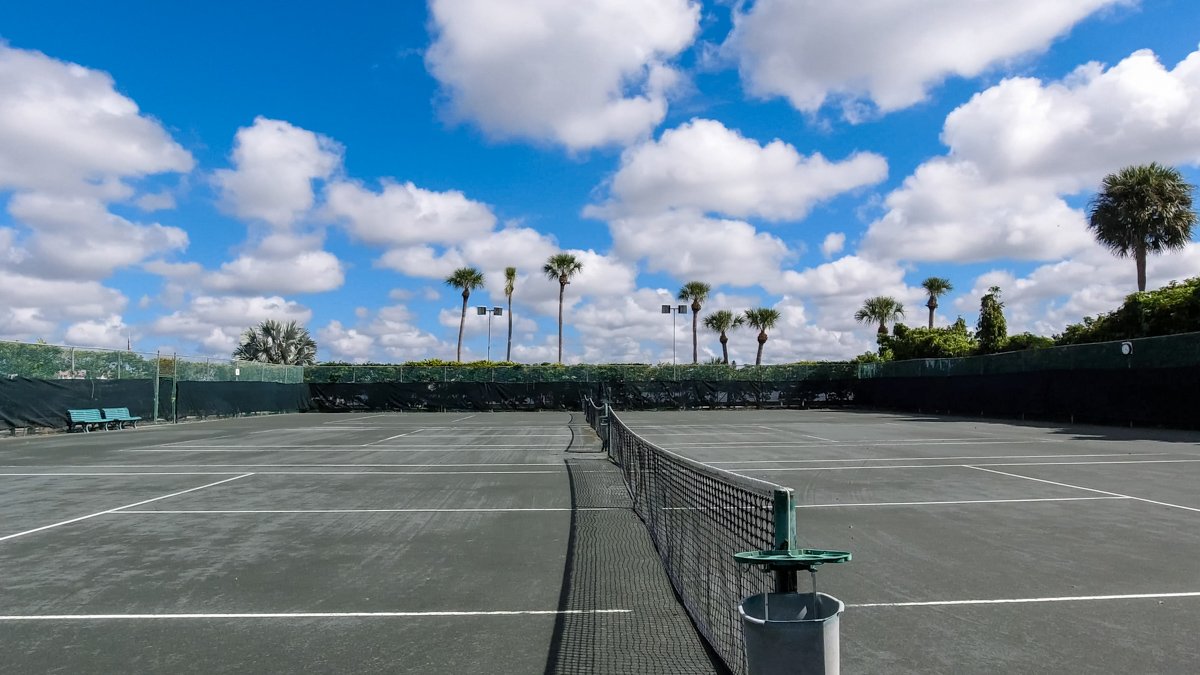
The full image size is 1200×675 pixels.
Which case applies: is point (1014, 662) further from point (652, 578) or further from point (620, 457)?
point (620, 457)

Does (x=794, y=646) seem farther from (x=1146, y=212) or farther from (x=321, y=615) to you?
(x=1146, y=212)

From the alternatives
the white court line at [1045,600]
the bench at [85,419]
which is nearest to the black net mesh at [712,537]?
the white court line at [1045,600]

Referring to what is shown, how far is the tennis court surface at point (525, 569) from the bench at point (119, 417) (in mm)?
13535

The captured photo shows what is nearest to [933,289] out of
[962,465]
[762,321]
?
[762,321]

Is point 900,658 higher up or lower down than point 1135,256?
lower down

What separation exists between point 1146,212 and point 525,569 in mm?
42982

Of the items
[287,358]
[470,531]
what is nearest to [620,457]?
[470,531]

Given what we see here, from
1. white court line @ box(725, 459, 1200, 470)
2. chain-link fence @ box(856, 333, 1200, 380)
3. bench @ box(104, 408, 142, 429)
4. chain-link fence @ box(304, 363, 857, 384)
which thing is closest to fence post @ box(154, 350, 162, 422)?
bench @ box(104, 408, 142, 429)

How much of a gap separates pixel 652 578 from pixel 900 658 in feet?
7.98

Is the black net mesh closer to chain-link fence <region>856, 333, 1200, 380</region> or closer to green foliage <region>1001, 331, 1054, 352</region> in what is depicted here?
chain-link fence <region>856, 333, 1200, 380</region>

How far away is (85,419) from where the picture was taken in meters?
26.5

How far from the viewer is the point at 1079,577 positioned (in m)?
6.62

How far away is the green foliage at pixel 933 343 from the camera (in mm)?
49406

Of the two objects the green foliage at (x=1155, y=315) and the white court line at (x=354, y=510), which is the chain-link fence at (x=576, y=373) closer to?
the green foliage at (x=1155, y=315)
